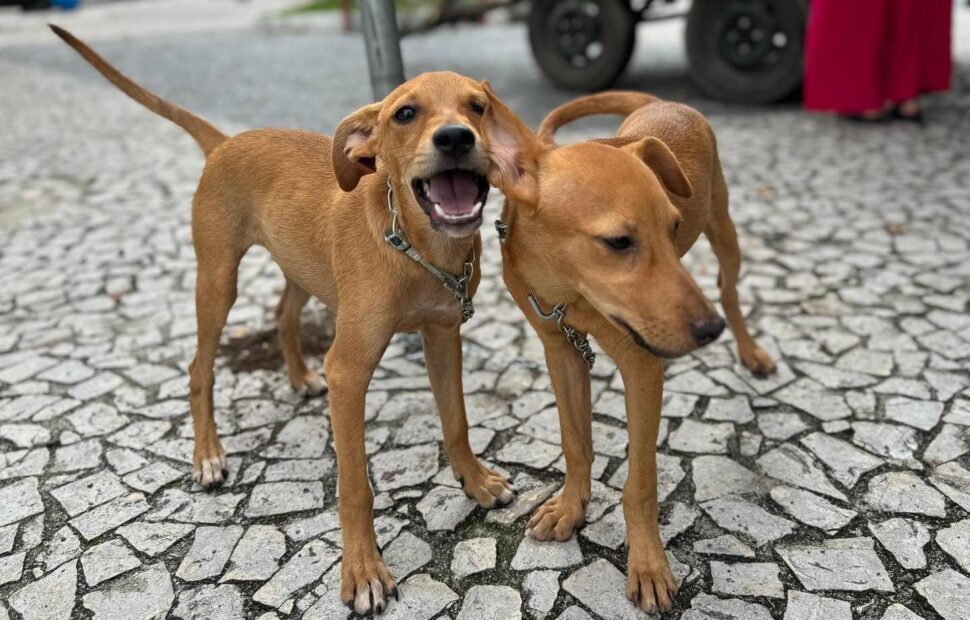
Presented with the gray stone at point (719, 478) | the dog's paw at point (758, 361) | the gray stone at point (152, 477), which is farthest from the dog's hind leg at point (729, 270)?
the gray stone at point (152, 477)

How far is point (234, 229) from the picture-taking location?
3373mm

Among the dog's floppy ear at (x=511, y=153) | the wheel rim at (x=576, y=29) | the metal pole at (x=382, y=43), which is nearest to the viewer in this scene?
the dog's floppy ear at (x=511, y=153)

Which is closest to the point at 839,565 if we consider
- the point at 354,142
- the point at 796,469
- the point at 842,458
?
the point at 796,469

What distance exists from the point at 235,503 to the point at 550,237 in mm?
1880

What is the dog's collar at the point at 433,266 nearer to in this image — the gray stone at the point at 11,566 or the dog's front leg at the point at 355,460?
the dog's front leg at the point at 355,460

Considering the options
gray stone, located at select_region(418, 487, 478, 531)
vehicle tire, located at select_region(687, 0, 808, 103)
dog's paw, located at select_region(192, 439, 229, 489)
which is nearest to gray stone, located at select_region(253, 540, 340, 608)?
gray stone, located at select_region(418, 487, 478, 531)

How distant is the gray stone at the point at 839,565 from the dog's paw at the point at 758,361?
4.13ft

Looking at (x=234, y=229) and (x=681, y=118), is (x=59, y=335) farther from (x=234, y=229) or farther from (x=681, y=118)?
(x=681, y=118)

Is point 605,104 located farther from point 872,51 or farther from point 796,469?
point 872,51

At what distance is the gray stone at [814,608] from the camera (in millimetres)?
2621

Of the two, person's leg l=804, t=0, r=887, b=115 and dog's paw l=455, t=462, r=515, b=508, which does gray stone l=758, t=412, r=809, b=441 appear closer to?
dog's paw l=455, t=462, r=515, b=508

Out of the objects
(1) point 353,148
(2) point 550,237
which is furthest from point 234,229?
(2) point 550,237

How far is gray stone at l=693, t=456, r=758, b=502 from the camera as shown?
3254 millimetres

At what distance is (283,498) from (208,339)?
2.52 ft
